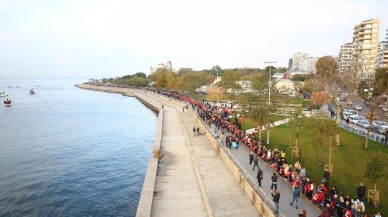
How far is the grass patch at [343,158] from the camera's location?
1690cm

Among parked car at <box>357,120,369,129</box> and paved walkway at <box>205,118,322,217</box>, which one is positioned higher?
parked car at <box>357,120,369,129</box>

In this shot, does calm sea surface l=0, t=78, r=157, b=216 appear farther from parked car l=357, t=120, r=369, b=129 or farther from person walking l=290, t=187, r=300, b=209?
parked car l=357, t=120, r=369, b=129

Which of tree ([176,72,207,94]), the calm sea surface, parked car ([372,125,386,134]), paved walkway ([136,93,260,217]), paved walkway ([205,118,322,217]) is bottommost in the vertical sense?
the calm sea surface

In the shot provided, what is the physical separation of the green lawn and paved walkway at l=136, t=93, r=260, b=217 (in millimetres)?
4781

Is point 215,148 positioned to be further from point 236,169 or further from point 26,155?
point 26,155

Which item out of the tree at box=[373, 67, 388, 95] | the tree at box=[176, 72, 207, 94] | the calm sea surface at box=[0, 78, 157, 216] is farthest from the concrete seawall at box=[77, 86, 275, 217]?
the tree at box=[176, 72, 207, 94]

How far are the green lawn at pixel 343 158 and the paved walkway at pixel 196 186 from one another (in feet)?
15.7

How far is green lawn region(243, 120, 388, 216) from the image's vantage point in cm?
1691

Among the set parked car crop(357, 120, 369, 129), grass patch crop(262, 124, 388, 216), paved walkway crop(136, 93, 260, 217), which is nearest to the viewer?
paved walkway crop(136, 93, 260, 217)

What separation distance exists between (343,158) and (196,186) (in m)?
10.8

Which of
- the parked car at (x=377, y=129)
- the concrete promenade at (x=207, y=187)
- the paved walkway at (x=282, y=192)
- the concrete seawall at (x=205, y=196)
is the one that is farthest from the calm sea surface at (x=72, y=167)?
the parked car at (x=377, y=129)

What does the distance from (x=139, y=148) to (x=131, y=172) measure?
8.44 m

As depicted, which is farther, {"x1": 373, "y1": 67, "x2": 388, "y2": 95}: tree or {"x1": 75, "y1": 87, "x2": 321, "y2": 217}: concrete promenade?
{"x1": 373, "y1": 67, "x2": 388, "y2": 95}: tree

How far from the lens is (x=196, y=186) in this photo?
17.9m
